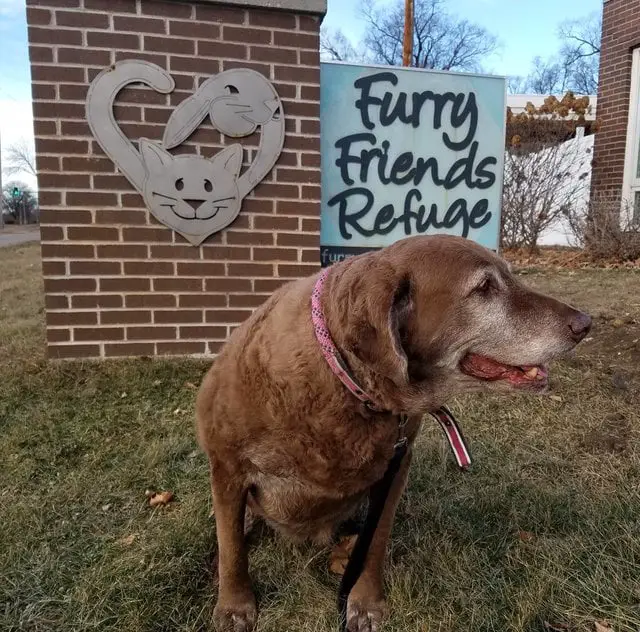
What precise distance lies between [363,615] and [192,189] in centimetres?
325

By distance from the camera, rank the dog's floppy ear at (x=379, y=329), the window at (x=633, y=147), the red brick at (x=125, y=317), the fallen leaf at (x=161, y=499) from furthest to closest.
Answer: 1. the window at (x=633, y=147)
2. the red brick at (x=125, y=317)
3. the fallen leaf at (x=161, y=499)
4. the dog's floppy ear at (x=379, y=329)

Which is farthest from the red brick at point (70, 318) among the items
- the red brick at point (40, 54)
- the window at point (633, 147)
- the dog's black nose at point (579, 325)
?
the window at point (633, 147)

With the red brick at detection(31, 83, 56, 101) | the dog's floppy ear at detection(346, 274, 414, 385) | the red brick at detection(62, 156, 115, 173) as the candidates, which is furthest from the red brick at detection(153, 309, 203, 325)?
the dog's floppy ear at detection(346, 274, 414, 385)

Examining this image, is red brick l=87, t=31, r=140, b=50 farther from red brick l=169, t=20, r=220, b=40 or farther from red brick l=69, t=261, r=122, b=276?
red brick l=69, t=261, r=122, b=276

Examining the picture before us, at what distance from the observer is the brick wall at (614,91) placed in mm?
10070

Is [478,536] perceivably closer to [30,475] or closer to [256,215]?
[30,475]

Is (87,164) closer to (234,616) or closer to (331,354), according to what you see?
(331,354)

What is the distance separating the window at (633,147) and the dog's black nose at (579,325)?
9.99 m

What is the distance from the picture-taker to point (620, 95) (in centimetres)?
1043

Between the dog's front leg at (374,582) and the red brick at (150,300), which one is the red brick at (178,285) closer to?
the red brick at (150,300)

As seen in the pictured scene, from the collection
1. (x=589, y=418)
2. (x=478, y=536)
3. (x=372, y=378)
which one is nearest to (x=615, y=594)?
(x=478, y=536)

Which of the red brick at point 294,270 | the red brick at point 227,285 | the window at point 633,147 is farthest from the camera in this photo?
the window at point 633,147

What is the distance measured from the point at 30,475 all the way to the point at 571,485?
8.79 feet

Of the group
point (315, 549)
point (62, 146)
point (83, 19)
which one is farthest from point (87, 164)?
point (315, 549)
